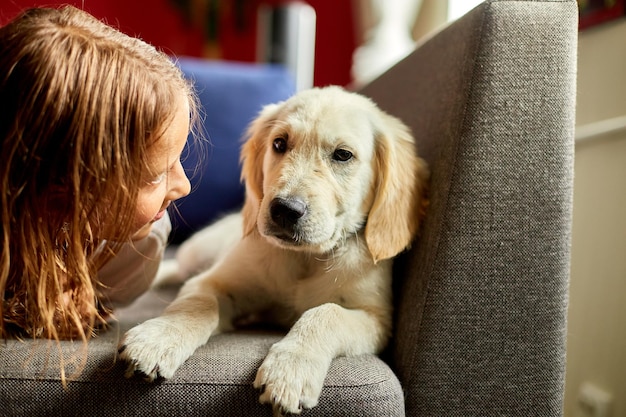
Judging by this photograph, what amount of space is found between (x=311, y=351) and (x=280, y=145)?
54cm

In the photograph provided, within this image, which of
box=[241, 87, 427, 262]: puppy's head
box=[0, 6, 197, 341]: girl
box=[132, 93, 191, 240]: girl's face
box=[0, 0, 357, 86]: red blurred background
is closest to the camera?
box=[0, 6, 197, 341]: girl

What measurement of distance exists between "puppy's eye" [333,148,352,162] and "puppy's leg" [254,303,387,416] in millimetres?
347

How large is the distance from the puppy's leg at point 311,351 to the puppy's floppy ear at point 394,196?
0.16 metres

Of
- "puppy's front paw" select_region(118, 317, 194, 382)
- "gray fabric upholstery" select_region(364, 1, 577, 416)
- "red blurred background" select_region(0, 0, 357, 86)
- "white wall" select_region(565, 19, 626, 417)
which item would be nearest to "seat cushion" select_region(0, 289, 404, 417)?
"puppy's front paw" select_region(118, 317, 194, 382)

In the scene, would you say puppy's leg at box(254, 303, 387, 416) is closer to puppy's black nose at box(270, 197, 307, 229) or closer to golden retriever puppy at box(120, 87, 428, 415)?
golden retriever puppy at box(120, 87, 428, 415)

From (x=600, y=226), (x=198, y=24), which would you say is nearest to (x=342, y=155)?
(x=600, y=226)

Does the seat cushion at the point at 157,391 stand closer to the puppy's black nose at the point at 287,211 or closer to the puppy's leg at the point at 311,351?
the puppy's leg at the point at 311,351

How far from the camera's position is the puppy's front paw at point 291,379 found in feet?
2.99

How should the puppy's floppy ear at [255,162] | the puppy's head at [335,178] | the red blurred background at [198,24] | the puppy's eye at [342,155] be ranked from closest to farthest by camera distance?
the puppy's head at [335,178] → the puppy's eye at [342,155] → the puppy's floppy ear at [255,162] → the red blurred background at [198,24]

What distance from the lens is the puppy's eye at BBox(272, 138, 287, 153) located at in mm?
1329

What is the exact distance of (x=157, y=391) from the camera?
952mm

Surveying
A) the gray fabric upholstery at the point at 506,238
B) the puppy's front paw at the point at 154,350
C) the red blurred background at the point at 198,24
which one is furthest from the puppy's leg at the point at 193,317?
the red blurred background at the point at 198,24

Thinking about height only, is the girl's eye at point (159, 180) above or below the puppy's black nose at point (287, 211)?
above

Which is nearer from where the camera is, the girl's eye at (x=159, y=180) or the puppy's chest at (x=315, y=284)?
the girl's eye at (x=159, y=180)
